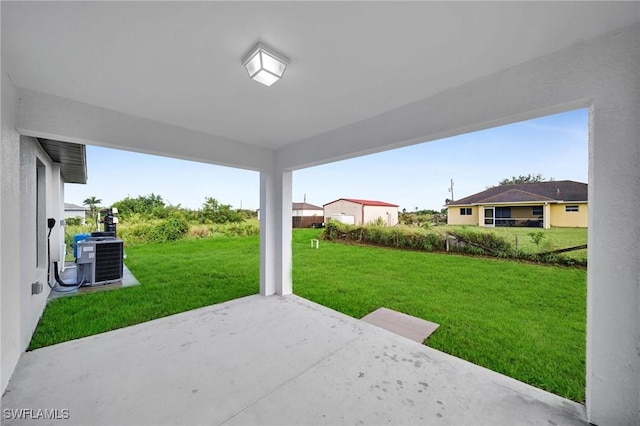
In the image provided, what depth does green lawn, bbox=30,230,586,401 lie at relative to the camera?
243 cm

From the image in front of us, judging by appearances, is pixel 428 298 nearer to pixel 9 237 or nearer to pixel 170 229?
pixel 9 237

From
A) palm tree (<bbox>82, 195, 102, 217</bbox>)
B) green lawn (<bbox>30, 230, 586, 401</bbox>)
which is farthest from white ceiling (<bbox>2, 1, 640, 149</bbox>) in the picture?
palm tree (<bbox>82, 195, 102, 217</bbox>)

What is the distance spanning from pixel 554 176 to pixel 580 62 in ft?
15.7

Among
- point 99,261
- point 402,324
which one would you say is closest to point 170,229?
point 99,261

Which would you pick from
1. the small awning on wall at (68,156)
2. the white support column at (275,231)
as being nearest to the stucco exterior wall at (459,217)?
the white support column at (275,231)

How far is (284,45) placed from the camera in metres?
1.53

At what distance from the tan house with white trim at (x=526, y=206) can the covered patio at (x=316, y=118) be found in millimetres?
4670

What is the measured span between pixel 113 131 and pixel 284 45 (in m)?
2.21

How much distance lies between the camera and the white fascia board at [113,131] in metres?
2.13

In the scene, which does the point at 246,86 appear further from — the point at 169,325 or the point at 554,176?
the point at 554,176

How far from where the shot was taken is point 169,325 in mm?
2930

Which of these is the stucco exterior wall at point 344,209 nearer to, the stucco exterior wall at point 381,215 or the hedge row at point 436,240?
the stucco exterior wall at point 381,215

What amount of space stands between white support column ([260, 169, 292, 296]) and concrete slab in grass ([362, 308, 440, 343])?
1.60 m

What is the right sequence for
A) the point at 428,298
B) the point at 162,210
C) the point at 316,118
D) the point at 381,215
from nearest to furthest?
1. the point at 316,118
2. the point at 428,298
3. the point at 381,215
4. the point at 162,210
